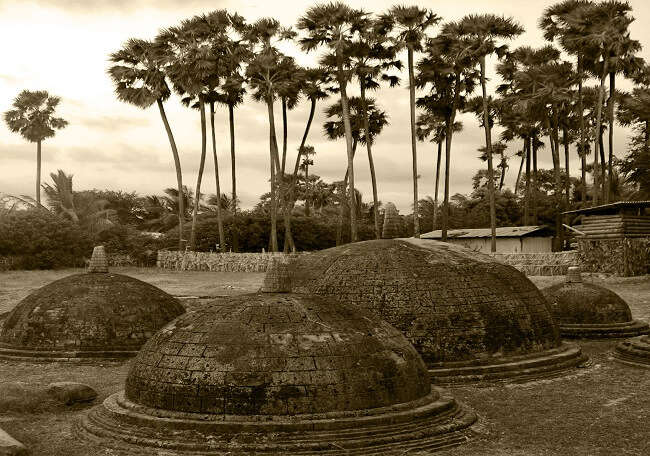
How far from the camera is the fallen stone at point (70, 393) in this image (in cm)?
1352

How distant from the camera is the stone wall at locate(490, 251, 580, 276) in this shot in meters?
40.1

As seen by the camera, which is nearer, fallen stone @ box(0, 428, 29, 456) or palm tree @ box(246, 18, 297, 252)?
fallen stone @ box(0, 428, 29, 456)

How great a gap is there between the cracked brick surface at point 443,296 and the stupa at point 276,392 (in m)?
4.10

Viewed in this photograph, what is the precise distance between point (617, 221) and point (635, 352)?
73.6ft

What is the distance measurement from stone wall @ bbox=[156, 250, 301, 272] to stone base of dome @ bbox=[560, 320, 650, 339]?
26.1 meters

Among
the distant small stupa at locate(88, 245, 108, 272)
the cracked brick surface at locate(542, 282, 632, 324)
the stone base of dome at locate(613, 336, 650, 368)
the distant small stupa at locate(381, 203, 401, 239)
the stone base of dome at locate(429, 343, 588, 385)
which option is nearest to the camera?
the stone base of dome at locate(429, 343, 588, 385)

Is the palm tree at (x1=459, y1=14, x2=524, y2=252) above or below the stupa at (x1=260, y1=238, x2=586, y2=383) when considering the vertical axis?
above

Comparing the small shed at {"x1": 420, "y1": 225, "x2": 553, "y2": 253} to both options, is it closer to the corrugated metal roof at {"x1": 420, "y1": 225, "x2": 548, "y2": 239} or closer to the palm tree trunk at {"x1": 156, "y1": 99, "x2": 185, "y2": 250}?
the corrugated metal roof at {"x1": 420, "y1": 225, "x2": 548, "y2": 239}

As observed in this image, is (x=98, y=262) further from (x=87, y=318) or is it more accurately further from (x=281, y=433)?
(x=281, y=433)

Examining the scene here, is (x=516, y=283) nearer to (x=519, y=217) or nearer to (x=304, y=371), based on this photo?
(x=304, y=371)

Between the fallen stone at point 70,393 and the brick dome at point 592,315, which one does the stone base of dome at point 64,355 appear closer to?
the fallen stone at point 70,393

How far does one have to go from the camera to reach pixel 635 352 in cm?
1769

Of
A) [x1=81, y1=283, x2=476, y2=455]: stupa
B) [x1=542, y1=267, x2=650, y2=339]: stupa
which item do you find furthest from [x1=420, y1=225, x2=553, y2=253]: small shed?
[x1=81, y1=283, x2=476, y2=455]: stupa

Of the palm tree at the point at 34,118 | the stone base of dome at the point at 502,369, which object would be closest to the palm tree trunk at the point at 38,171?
the palm tree at the point at 34,118
